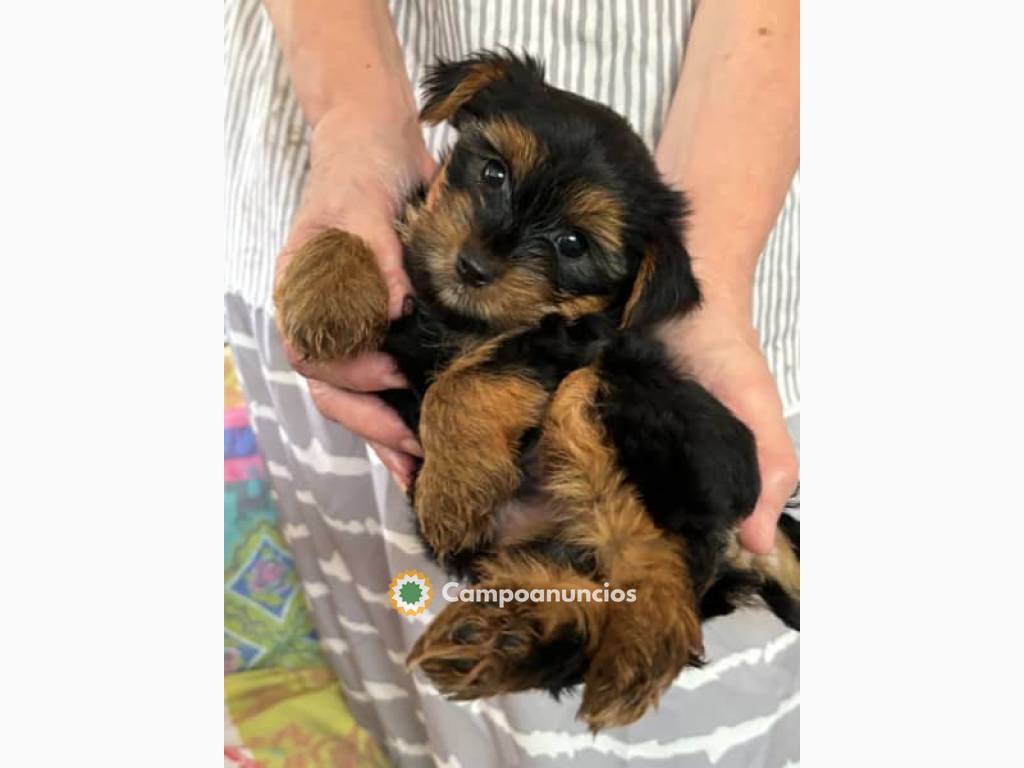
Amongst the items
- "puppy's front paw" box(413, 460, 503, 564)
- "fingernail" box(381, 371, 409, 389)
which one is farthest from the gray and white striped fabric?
"fingernail" box(381, 371, 409, 389)

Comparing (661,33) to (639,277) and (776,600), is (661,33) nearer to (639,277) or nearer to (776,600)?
(639,277)

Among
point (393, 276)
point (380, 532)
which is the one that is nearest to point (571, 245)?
point (393, 276)

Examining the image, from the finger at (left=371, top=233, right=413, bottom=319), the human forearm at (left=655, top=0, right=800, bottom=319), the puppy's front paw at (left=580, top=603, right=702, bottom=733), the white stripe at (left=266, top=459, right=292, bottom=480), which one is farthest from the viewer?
the white stripe at (left=266, top=459, right=292, bottom=480)

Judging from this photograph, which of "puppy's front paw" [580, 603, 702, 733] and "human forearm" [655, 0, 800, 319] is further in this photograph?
"human forearm" [655, 0, 800, 319]

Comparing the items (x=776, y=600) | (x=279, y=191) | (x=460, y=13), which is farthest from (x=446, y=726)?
→ (x=460, y=13)

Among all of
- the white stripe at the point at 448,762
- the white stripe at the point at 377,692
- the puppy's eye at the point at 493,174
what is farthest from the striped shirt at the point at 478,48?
the white stripe at the point at 448,762

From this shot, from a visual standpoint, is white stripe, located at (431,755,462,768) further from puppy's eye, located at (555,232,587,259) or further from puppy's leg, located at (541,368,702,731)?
puppy's eye, located at (555,232,587,259)
